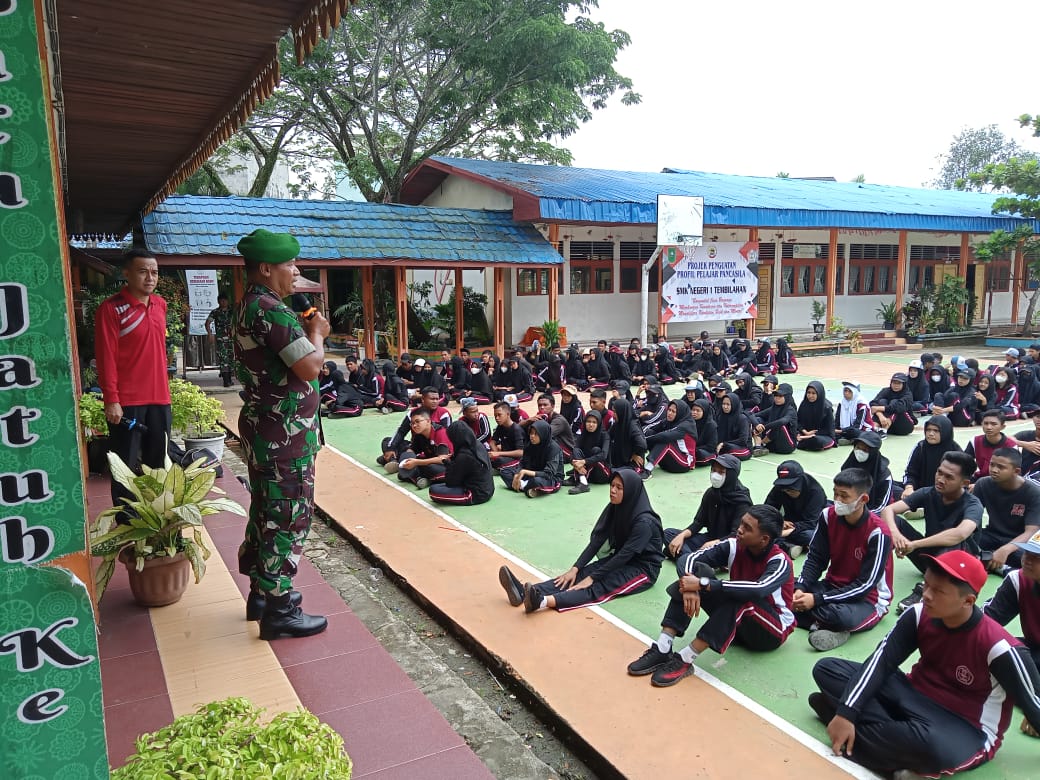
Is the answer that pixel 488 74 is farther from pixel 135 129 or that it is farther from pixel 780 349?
pixel 135 129

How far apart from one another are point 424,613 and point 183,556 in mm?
1648

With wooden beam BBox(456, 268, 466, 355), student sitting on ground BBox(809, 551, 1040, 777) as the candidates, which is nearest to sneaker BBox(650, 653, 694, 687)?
student sitting on ground BBox(809, 551, 1040, 777)

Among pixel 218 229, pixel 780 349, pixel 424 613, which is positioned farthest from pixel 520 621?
pixel 780 349

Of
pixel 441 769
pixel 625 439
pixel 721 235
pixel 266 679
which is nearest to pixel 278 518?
pixel 266 679

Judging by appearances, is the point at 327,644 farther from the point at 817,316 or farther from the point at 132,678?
the point at 817,316

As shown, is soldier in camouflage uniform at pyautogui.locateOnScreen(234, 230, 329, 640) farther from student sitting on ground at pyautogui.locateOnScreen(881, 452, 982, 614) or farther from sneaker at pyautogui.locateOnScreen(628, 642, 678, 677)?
student sitting on ground at pyautogui.locateOnScreen(881, 452, 982, 614)

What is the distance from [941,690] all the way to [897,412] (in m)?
8.12

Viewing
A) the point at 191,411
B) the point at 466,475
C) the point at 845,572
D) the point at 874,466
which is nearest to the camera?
the point at 845,572

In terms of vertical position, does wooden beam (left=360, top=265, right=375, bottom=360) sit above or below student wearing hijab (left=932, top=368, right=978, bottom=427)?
above

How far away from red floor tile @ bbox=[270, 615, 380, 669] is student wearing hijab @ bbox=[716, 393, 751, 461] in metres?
6.18

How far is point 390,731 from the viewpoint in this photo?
10.3 feet

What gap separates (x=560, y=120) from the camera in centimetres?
1938

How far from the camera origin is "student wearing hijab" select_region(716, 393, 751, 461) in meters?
9.27

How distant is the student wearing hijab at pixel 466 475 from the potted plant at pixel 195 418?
7.03ft
